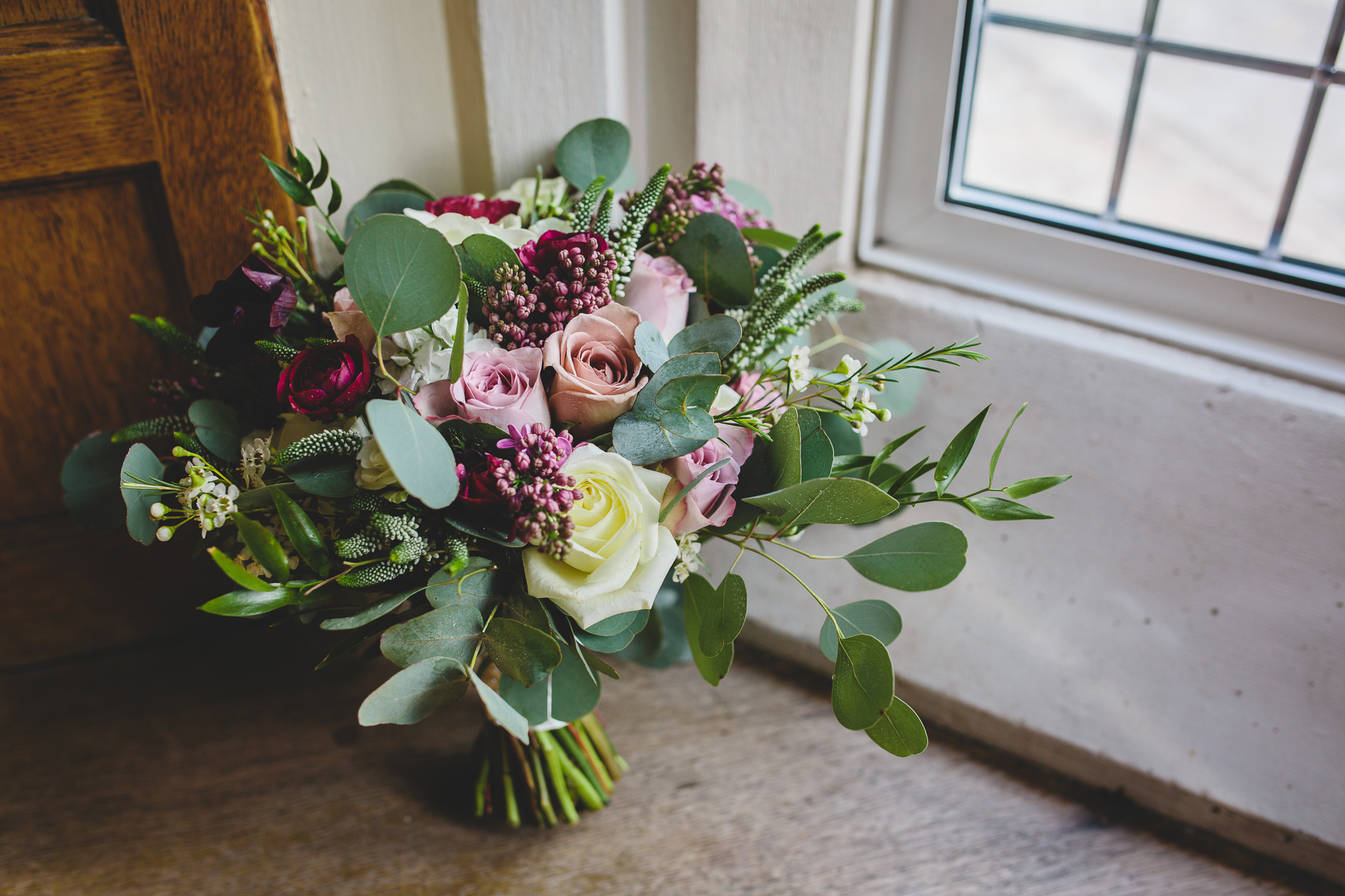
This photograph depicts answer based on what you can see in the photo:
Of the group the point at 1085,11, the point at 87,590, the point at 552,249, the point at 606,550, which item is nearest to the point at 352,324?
the point at 552,249

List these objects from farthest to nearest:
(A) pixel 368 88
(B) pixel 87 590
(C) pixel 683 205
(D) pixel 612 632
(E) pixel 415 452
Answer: (B) pixel 87 590 < (A) pixel 368 88 < (C) pixel 683 205 < (D) pixel 612 632 < (E) pixel 415 452

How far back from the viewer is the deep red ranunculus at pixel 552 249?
68 cm

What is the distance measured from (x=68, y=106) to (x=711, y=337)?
0.64 meters

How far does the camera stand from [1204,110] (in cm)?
89

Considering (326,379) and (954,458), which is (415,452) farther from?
(954,458)

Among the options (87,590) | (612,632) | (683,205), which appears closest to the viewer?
(612,632)

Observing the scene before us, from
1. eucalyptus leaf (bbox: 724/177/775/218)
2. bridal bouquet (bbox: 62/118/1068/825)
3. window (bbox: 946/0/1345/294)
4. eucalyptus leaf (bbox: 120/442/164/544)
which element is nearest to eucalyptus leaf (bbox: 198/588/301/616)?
bridal bouquet (bbox: 62/118/1068/825)

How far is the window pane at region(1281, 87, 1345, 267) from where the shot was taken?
826 millimetres

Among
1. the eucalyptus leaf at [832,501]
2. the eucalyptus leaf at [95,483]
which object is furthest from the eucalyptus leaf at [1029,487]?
the eucalyptus leaf at [95,483]

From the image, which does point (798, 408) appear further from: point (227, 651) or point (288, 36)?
point (227, 651)

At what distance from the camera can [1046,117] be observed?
3.22ft

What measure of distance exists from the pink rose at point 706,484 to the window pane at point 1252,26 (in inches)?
24.1

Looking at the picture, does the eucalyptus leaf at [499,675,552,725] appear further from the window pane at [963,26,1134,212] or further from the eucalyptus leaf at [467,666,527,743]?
the window pane at [963,26,1134,212]

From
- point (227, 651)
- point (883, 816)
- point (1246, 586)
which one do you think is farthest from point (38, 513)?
point (1246, 586)
